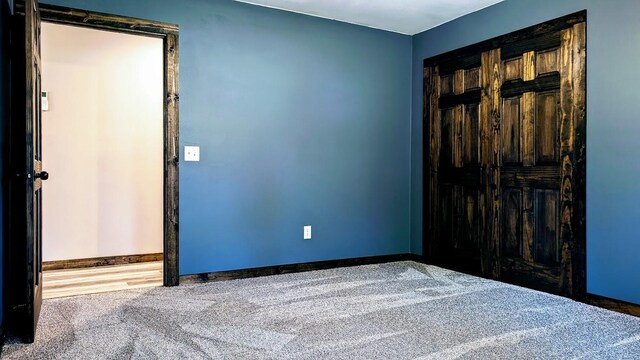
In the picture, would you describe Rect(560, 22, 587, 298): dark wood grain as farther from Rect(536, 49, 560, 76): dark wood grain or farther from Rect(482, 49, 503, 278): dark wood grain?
Rect(482, 49, 503, 278): dark wood grain

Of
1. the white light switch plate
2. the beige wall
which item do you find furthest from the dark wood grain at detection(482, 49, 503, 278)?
the beige wall

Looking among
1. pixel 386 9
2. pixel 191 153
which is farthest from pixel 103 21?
pixel 386 9

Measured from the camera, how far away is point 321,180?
410 cm

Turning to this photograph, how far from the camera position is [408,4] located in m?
3.73

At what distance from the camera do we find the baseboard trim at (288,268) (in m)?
3.59

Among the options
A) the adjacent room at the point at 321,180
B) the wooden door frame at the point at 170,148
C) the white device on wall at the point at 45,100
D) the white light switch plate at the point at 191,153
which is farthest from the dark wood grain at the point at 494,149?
the white device on wall at the point at 45,100

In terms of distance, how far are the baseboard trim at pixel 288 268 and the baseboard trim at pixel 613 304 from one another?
5.35ft

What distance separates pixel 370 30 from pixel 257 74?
1252mm

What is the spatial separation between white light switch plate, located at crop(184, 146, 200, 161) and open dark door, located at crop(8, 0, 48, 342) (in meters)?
1.07

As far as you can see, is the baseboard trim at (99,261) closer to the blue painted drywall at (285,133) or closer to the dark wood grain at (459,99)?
the blue painted drywall at (285,133)

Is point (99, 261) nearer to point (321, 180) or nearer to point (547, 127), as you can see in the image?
point (321, 180)

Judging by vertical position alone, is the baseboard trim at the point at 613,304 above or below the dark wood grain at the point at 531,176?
below

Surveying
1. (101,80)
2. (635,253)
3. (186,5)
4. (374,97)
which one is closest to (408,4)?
(374,97)

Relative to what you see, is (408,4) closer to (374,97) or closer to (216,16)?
(374,97)
